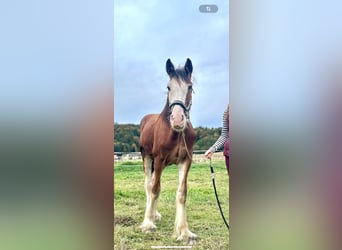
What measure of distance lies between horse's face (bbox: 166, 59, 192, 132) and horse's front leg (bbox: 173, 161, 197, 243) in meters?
0.11

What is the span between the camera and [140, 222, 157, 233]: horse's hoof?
34.6 inches

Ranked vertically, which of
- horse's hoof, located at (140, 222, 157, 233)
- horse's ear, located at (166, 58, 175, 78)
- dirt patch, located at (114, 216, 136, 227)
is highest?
horse's ear, located at (166, 58, 175, 78)

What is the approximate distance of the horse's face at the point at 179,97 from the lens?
34.6 inches

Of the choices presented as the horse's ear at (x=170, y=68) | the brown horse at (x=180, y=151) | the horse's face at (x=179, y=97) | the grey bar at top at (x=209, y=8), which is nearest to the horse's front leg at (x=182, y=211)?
the brown horse at (x=180, y=151)

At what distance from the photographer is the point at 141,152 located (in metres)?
0.87

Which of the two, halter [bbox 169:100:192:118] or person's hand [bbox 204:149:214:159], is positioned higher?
halter [bbox 169:100:192:118]

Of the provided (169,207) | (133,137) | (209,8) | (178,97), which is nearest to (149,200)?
(169,207)

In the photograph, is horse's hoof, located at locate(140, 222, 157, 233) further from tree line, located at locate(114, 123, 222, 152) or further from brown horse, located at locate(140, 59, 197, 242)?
tree line, located at locate(114, 123, 222, 152)

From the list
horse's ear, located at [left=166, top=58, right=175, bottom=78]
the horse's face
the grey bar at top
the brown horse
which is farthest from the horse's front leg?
the grey bar at top
